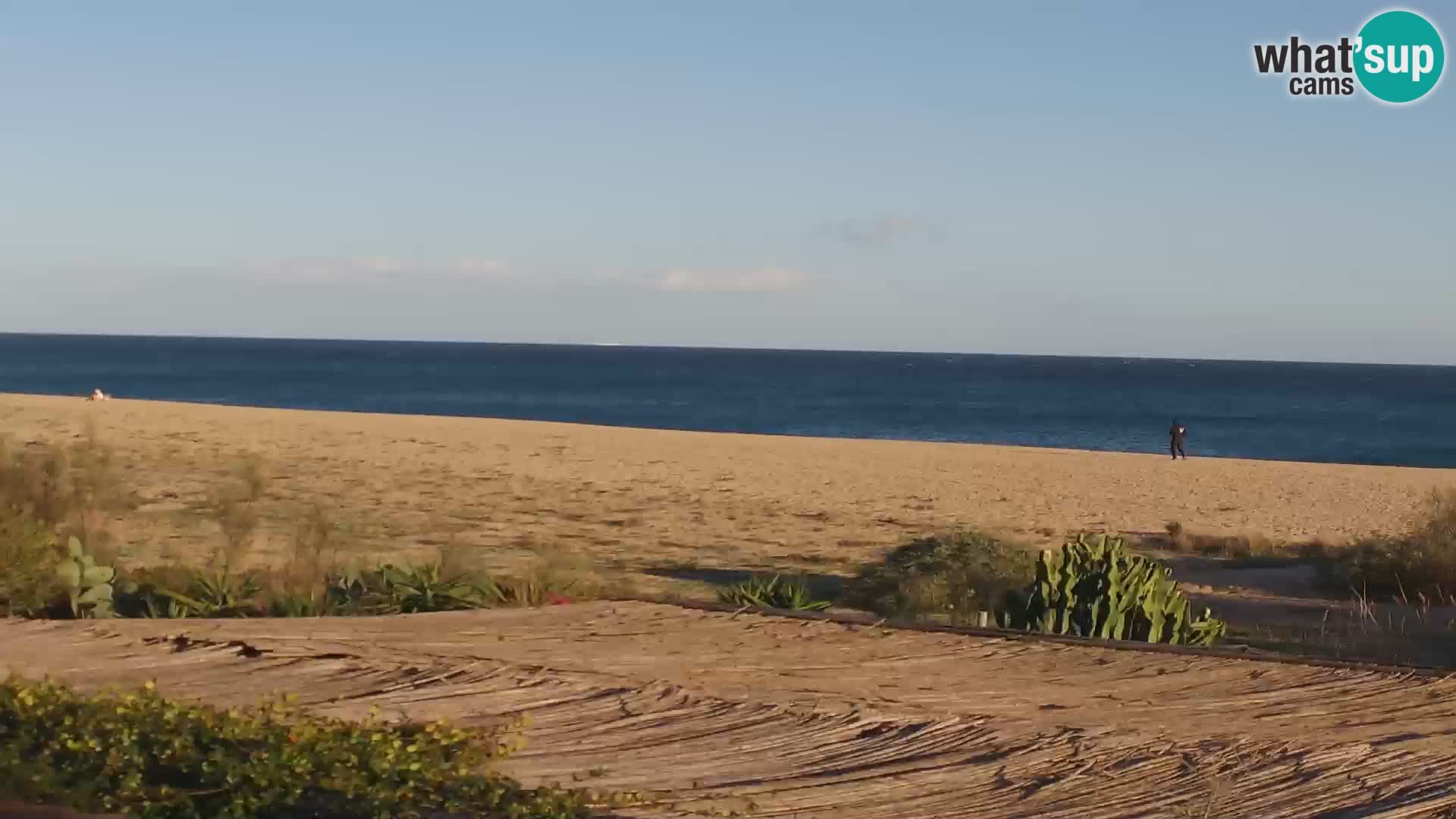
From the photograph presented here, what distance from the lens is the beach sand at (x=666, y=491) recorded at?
17.4 metres

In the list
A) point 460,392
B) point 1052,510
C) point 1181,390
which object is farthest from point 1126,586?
point 1181,390

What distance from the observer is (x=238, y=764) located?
16.1 feet

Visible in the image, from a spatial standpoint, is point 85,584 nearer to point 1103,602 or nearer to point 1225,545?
point 1103,602

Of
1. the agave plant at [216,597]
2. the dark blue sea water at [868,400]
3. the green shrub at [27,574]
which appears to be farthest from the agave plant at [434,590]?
the dark blue sea water at [868,400]

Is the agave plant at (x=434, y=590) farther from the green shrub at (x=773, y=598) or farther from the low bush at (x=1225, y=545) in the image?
the low bush at (x=1225, y=545)

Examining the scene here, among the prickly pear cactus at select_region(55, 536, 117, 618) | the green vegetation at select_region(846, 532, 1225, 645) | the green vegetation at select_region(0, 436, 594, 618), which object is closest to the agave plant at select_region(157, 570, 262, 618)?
the green vegetation at select_region(0, 436, 594, 618)

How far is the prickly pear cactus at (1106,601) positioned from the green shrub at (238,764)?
465 cm

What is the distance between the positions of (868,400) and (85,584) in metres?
83.0

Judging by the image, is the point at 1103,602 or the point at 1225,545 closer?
the point at 1103,602

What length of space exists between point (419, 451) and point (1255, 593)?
2014 centimetres

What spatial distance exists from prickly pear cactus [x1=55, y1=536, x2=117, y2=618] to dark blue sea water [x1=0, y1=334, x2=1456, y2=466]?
2532 centimetres

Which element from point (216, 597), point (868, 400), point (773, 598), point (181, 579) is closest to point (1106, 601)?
point (773, 598)

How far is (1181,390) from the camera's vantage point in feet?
382

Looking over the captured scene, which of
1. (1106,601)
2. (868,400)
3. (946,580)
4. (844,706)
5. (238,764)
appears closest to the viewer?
(238,764)
